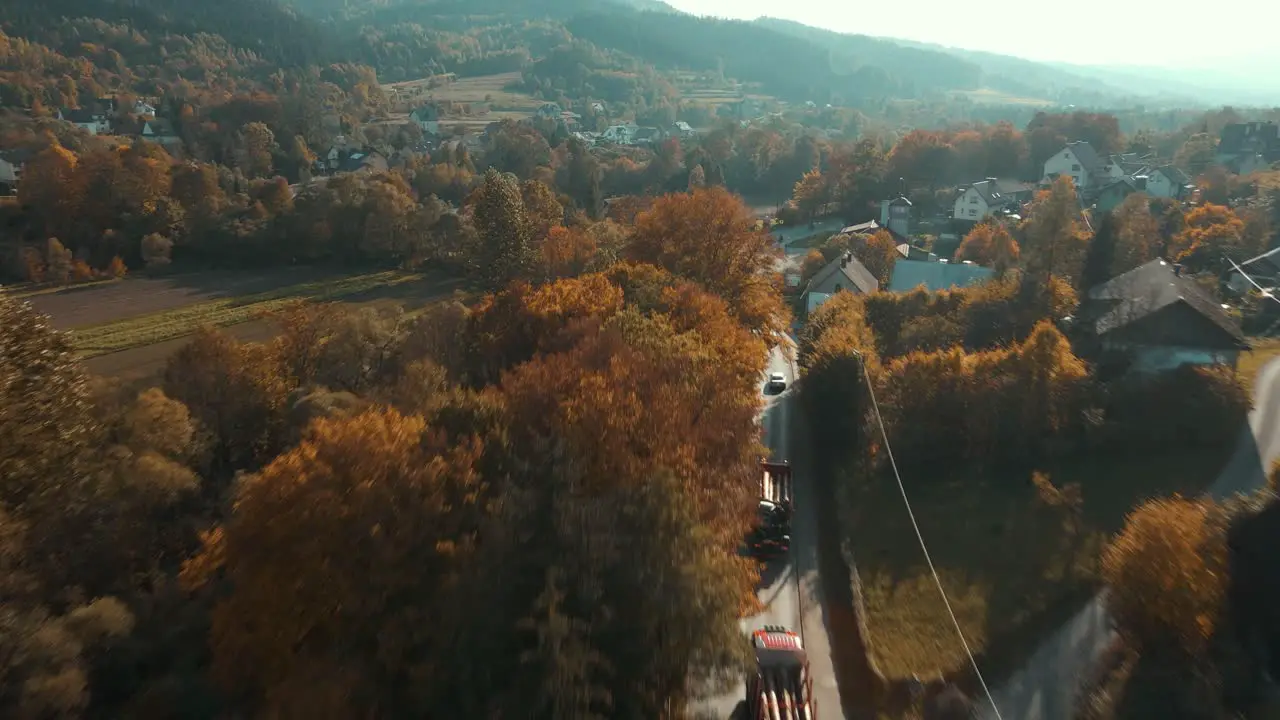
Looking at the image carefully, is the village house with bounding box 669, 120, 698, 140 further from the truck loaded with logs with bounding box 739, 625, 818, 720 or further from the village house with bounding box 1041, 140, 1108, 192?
the truck loaded with logs with bounding box 739, 625, 818, 720

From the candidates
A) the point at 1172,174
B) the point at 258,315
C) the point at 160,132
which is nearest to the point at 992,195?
the point at 1172,174

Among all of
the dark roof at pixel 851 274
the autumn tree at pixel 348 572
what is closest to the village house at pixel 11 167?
the dark roof at pixel 851 274

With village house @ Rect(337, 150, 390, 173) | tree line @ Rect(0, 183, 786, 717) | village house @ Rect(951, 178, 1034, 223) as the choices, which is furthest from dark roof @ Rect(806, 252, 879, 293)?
village house @ Rect(337, 150, 390, 173)

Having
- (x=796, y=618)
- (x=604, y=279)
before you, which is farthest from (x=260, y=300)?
(x=796, y=618)

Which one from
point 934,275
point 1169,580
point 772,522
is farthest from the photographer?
point 934,275

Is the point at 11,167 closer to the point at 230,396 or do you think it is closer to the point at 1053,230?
the point at 230,396

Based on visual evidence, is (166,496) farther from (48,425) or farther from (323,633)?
(323,633)
